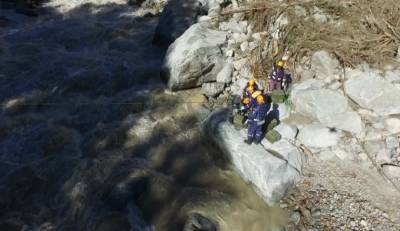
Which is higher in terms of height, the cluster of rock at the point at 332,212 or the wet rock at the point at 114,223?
the cluster of rock at the point at 332,212

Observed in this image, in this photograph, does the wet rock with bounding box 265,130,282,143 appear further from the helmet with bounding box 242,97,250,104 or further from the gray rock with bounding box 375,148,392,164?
the gray rock with bounding box 375,148,392,164

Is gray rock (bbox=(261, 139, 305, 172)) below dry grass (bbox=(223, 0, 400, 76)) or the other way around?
below

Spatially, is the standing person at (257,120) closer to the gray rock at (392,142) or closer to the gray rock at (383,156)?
the gray rock at (383,156)

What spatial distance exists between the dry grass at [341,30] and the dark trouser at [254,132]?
2.71m

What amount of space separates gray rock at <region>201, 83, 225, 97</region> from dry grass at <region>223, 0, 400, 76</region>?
1.08 m

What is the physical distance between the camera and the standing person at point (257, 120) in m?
8.49

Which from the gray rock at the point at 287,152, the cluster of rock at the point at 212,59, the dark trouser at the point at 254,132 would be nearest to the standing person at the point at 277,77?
the cluster of rock at the point at 212,59

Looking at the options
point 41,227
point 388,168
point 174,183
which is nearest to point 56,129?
point 41,227

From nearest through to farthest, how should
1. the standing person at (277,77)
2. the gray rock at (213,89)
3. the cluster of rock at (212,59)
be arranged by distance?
the standing person at (277,77) < the gray rock at (213,89) < the cluster of rock at (212,59)

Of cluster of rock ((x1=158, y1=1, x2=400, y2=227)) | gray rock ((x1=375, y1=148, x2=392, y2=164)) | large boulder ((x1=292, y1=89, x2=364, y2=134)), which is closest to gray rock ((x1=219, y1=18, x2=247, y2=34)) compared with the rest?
cluster of rock ((x1=158, y1=1, x2=400, y2=227))

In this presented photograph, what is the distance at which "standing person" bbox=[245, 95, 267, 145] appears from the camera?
27.9 ft

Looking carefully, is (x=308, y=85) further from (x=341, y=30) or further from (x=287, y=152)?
(x=287, y=152)

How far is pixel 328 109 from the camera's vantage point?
30.7 ft

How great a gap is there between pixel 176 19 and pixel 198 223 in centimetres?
834
